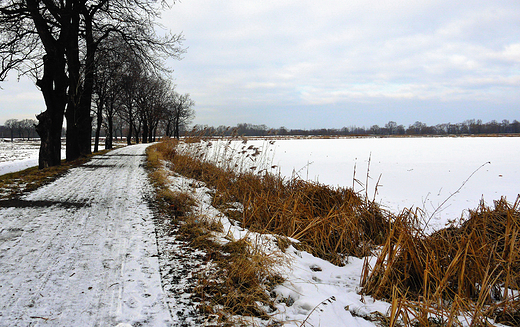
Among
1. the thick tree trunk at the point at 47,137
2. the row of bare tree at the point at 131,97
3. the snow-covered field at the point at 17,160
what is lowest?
the snow-covered field at the point at 17,160

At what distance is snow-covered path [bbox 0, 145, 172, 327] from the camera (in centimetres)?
211

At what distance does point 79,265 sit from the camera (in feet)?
9.34

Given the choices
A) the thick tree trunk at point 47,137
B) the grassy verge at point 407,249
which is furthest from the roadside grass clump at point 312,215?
the thick tree trunk at point 47,137

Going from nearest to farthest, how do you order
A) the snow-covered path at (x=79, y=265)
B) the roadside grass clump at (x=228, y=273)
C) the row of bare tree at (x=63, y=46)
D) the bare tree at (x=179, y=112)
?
1. the snow-covered path at (x=79, y=265)
2. the roadside grass clump at (x=228, y=273)
3. the row of bare tree at (x=63, y=46)
4. the bare tree at (x=179, y=112)

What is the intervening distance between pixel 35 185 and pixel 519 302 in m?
8.55

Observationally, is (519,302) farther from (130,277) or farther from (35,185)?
(35,185)

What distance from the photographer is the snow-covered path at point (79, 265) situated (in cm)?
211

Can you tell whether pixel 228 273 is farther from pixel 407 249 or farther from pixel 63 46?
pixel 63 46

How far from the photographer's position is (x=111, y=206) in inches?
202

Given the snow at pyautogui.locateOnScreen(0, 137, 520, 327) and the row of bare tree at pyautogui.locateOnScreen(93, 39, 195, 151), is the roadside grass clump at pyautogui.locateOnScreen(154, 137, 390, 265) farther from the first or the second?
the row of bare tree at pyautogui.locateOnScreen(93, 39, 195, 151)

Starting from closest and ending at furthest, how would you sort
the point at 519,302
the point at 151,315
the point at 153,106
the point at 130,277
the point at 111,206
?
1. the point at 151,315
2. the point at 519,302
3. the point at 130,277
4. the point at 111,206
5. the point at 153,106

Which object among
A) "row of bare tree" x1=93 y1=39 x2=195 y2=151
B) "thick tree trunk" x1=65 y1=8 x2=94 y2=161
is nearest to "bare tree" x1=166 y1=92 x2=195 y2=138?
"row of bare tree" x1=93 y1=39 x2=195 y2=151

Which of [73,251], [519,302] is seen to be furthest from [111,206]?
[519,302]

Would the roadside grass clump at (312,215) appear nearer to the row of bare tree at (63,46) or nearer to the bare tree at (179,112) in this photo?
the row of bare tree at (63,46)
